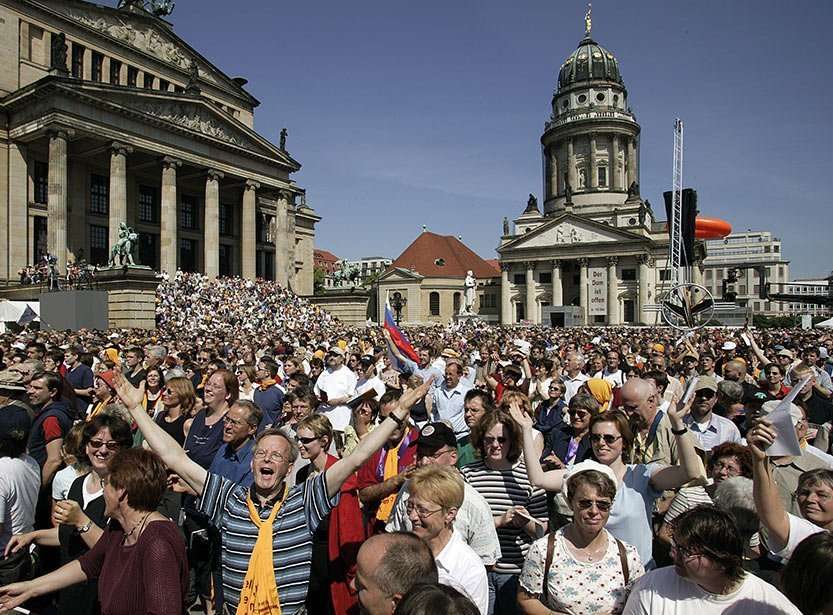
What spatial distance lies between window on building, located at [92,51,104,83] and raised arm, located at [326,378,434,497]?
1844 inches

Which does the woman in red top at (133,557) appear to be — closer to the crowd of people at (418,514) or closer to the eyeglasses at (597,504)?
the crowd of people at (418,514)

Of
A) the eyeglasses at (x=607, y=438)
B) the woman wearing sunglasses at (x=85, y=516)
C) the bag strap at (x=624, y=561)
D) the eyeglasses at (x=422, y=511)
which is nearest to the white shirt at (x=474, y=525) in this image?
the eyeglasses at (x=422, y=511)

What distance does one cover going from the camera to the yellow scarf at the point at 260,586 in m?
3.27

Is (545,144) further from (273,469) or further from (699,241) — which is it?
(273,469)

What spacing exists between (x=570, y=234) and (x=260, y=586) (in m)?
73.5

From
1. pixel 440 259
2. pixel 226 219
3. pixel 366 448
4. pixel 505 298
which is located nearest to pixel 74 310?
pixel 366 448

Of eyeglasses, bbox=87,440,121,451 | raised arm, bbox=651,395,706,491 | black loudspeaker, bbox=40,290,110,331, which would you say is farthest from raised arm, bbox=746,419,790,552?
black loudspeaker, bbox=40,290,110,331

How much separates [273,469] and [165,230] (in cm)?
3951

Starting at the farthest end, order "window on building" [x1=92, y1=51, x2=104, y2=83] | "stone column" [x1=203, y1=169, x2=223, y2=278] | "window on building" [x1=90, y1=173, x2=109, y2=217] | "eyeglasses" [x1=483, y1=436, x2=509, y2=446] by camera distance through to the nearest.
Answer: "window on building" [x1=92, y1=51, x2=104, y2=83] < "stone column" [x1=203, y1=169, x2=223, y2=278] < "window on building" [x1=90, y1=173, x2=109, y2=217] < "eyeglasses" [x1=483, y1=436, x2=509, y2=446]

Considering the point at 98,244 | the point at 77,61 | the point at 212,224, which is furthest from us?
the point at 212,224

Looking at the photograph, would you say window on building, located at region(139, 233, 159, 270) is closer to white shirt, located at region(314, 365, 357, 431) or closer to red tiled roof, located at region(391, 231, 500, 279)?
white shirt, located at region(314, 365, 357, 431)

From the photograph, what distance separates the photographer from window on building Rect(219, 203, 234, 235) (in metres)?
49.0

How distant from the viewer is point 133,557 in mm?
2904

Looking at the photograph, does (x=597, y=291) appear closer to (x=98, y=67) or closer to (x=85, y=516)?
(x=98, y=67)
